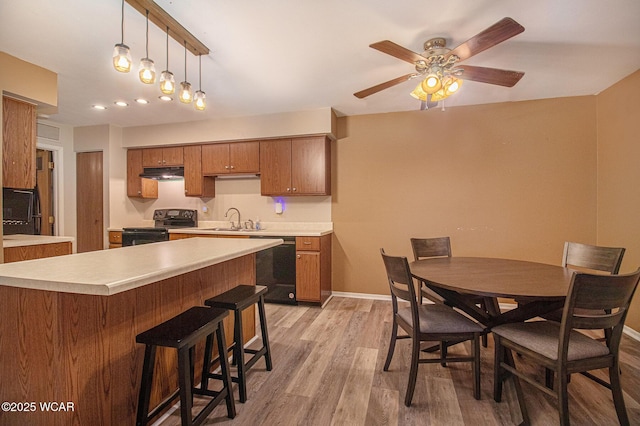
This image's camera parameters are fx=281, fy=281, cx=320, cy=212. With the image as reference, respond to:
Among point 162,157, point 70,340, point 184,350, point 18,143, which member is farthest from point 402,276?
point 162,157

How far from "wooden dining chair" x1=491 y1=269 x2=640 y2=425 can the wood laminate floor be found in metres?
0.27

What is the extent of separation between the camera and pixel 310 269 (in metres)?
3.39

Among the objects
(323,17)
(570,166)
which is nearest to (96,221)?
(323,17)

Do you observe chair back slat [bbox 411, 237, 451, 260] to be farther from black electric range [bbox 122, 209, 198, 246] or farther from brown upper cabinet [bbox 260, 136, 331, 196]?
black electric range [bbox 122, 209, 198, 246]

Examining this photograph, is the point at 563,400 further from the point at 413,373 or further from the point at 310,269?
the point at 310,269

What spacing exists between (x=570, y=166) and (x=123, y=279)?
13.8 ft

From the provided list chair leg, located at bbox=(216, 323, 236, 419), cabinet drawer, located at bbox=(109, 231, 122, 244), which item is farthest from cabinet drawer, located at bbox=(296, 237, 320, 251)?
cabinet drawer, located at bbox=(109, 231, 122, 244)

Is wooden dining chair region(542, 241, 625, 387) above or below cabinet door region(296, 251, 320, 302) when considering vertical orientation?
above

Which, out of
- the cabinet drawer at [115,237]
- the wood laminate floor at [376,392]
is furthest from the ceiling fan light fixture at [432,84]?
the cabinet drawer at [115,237]

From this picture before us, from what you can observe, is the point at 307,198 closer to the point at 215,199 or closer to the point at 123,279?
the point at 215,199

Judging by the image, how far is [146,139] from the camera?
4258mm

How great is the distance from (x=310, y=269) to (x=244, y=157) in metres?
→ 1.81

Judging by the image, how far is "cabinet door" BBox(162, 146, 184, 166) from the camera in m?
4.23

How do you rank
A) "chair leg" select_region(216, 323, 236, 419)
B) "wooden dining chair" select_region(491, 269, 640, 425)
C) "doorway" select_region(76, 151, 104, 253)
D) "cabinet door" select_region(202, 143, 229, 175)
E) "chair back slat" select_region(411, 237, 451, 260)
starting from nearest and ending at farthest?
"wooden dining chair" select_region(491, 269, 640, 425) → "chair leg" select_region(216, 323, 236, 419) → "chair back slat" select_region(411, 237, 451, 260) → "cabinet door" select_region(202, 143, 229, 175) → "doorway" select_region(76, 151, 104, 253)
